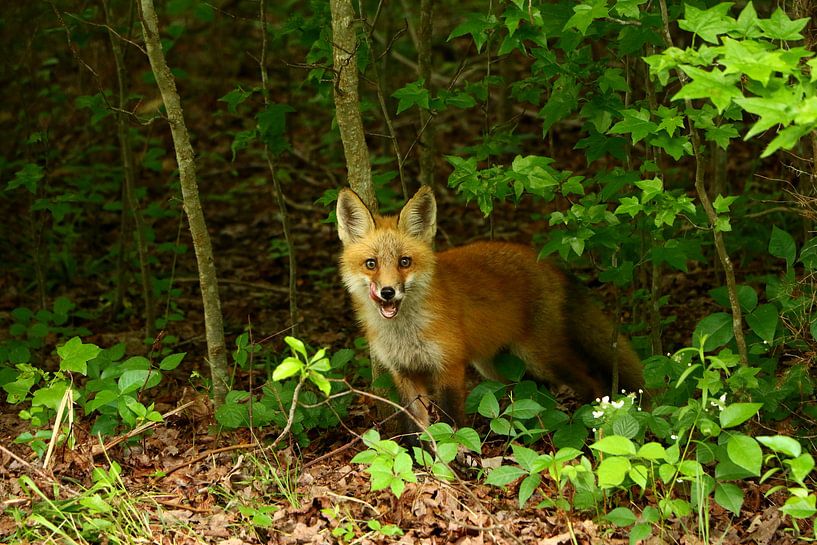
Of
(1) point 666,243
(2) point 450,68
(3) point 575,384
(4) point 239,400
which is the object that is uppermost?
(2) point 450,68

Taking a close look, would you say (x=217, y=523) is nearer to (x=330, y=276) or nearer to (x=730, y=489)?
(x=730, y=489)

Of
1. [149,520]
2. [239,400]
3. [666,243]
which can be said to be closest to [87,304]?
[239,400]

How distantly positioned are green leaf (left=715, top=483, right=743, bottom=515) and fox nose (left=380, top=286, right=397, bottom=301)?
1919 mm

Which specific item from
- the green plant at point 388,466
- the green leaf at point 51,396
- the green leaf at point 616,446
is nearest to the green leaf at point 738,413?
the green leaf at point 616,446

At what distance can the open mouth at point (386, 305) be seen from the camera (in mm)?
4695

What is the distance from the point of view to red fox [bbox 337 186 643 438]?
4930mm

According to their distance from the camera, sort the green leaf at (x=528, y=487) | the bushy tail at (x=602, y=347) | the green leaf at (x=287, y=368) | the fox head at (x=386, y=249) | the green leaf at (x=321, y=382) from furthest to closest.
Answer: the bushy tail at (x=602, y=347) < the fox head at (x=386, y=249) < the green leaf at (x=528, y=487) < the green leaf at (x=321, y=382) < the green leaf at (x=287, y=368)

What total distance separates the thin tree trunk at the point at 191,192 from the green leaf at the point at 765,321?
2888mm

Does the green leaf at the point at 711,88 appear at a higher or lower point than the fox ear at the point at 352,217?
higher

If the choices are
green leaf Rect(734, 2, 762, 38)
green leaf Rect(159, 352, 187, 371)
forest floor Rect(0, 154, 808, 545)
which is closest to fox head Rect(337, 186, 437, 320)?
forest floor Rect(0, 154, 808, 545)

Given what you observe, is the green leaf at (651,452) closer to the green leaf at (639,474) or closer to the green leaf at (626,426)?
the green leaf at (639,474)

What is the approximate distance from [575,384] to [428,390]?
3.36 ft

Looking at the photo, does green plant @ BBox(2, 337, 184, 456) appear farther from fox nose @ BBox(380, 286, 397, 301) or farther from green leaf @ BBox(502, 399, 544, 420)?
green leaf @ BBox(502, 399, 544, 420)

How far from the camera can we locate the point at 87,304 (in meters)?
7.71
